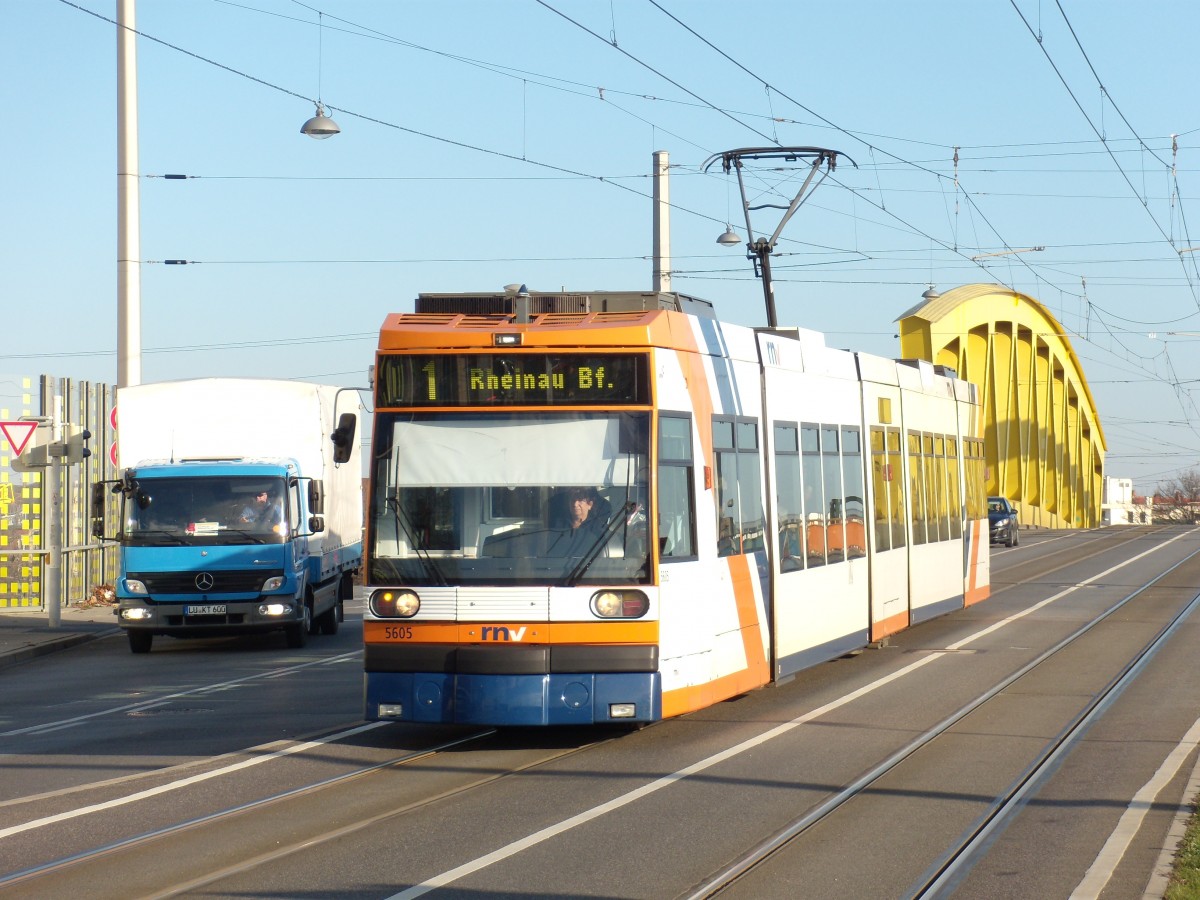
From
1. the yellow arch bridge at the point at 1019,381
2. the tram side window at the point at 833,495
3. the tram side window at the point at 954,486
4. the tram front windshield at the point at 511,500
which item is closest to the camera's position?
the tram front windshield at the point at 511,500

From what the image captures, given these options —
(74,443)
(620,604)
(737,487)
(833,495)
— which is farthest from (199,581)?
(620,604)

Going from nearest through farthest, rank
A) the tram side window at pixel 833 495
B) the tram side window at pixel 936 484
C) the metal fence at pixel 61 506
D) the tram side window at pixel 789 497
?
the tram side window at pixel 789 497
the tram side window at pixel 833 495
the tram side window at pixel 936 484
the metal fence at pixel 61 506

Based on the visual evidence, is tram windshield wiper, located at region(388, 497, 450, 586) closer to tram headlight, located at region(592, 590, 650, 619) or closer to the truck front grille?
tram headlight, located at region(592, 590, 650, 619)

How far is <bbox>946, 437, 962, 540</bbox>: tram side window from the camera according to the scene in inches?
806

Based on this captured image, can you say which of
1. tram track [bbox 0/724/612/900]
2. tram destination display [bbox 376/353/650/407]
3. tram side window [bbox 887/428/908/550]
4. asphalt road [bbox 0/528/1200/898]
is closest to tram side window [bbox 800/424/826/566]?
asphalt road [bbox 0/528/1200/898]

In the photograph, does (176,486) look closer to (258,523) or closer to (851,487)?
(258,523)

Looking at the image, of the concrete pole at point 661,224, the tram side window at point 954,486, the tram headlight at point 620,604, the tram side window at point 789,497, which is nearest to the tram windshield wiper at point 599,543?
the tram headlight at point 620,604

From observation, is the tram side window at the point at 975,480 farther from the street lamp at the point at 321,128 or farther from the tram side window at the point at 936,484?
the street lamp at the point at 321,128

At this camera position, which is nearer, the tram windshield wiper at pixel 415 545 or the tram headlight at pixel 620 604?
the tram headlight at pixel 620 604

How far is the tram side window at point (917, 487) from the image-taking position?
714 inches

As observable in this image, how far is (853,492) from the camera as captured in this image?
1548 cm

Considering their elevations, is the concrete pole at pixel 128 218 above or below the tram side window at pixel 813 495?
above

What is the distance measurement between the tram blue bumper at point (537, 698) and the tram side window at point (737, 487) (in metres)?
1.62

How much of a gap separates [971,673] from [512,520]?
6296 mm
